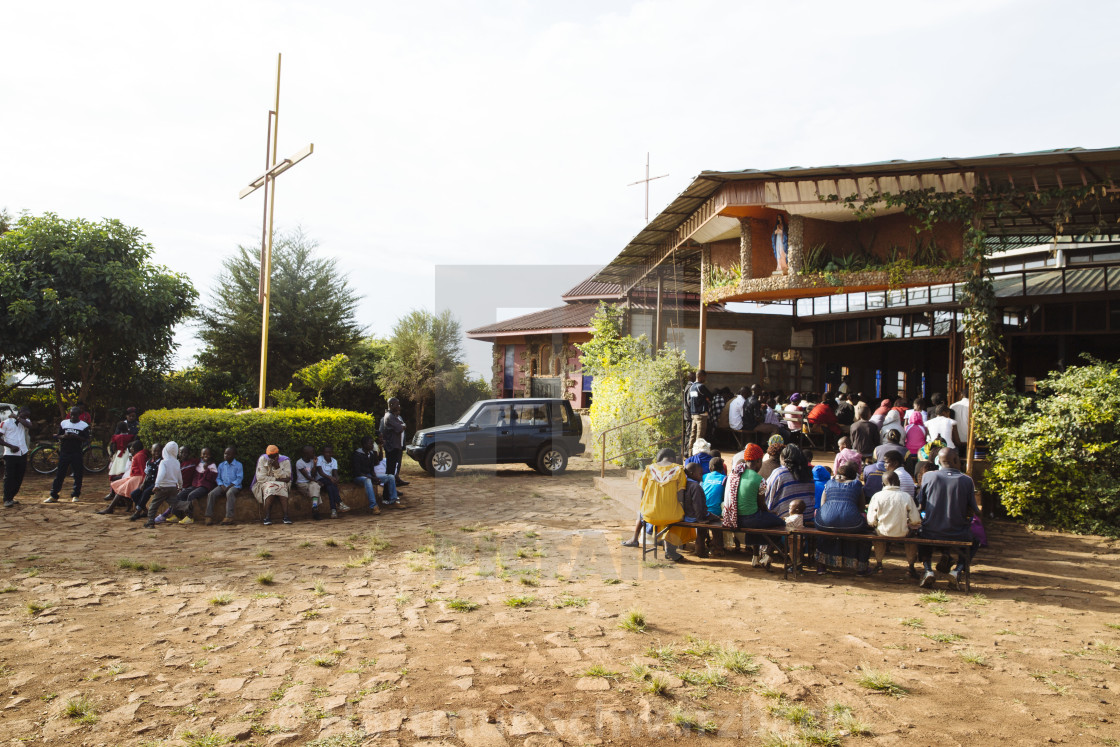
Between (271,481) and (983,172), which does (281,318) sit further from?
(983,172)

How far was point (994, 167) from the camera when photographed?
10.4m

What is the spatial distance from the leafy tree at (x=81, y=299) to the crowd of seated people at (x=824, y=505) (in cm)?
1242

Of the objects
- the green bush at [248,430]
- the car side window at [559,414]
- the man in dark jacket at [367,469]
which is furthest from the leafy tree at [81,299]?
the car side window at [559,414]

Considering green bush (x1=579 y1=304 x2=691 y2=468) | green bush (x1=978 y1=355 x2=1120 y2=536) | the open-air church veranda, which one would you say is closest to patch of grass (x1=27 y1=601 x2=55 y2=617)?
the open-air church veranda

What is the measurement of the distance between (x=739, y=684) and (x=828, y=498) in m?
3.39

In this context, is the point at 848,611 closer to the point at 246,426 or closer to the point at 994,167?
the point at 994,167

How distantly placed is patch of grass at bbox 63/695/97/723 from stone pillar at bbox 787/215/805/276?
36.5 feet

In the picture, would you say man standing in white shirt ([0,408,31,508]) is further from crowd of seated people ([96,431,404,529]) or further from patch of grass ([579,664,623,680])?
patch of grass ([579,664,623,680])

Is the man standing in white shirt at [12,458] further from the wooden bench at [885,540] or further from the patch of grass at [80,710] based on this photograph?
the wooden bench at [885,540]

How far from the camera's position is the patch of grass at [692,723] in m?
4.18

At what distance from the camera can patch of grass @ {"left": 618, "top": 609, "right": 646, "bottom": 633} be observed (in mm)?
5809

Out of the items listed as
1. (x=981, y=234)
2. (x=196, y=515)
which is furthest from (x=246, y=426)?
(x=981, y=234)

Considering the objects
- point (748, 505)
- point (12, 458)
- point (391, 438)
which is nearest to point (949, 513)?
point (748, 505)

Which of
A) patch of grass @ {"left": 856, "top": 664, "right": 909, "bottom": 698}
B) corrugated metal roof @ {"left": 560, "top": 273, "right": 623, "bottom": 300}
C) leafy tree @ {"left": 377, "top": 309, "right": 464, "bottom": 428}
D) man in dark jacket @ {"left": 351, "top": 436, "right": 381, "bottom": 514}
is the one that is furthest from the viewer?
corrugated metal roof @ {"left": 560, "top": 273, "right": 623, "bottom": 300}
